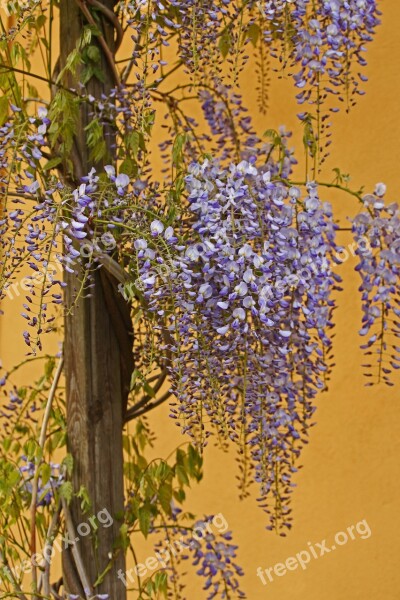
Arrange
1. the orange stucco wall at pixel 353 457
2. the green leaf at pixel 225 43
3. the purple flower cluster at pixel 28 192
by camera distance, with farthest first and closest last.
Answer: the orange stucco wall at pixel 353 457, the green leaf at pixel 225 43, the purple flower cluster at pixel 28 192

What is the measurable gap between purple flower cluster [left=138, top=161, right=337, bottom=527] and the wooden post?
21cm

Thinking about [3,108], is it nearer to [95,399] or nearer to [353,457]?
[95,399]

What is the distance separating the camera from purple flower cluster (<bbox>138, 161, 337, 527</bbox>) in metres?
1.71

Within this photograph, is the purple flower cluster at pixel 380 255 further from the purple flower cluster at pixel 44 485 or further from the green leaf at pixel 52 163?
the purple flower cluster at pixel 44 485

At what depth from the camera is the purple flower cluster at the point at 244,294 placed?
5.61 ft

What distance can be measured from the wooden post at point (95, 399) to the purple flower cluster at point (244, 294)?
0.70ft

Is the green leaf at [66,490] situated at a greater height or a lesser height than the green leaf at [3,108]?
lesser

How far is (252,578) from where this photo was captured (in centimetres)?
264

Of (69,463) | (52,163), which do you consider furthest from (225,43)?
(69,463)

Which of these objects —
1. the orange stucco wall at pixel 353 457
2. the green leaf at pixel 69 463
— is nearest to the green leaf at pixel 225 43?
the orange stucco wall at pixel 353 457

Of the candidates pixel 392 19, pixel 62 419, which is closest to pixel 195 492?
pixel 62 419

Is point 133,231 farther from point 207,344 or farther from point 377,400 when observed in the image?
point 377,400

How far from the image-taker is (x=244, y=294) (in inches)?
66.6

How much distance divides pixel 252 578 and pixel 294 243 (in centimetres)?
121
